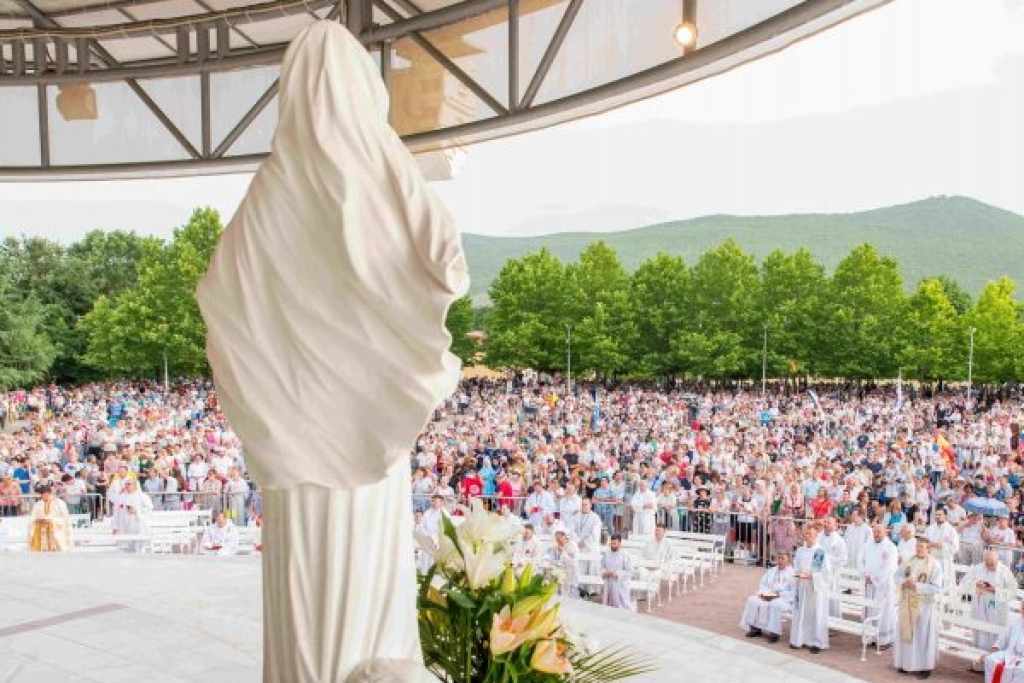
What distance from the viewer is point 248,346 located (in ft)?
9.07

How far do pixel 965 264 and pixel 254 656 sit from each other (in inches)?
8186

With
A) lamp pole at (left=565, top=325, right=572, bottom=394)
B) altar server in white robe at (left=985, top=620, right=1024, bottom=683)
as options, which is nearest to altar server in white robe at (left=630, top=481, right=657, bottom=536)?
altar server in white robe at (left=985, top=620, right=1024, bottom=683)

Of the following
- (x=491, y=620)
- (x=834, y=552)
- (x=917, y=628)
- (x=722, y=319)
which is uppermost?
(x=491, y=620)

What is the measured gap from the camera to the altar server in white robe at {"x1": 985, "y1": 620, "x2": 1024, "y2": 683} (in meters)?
10.2

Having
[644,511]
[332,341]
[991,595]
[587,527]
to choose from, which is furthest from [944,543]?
[332,341]

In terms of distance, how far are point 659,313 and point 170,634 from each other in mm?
63529

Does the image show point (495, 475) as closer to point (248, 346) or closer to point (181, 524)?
point (181, 524)

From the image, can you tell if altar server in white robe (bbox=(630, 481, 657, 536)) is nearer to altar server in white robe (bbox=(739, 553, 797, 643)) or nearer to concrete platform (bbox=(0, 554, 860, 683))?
altar server in white robe (bbox=(739, 553, 797, 643))

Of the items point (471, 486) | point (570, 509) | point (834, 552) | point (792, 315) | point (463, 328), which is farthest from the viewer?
point (463, 328)

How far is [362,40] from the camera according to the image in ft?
27.4

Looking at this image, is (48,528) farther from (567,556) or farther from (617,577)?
(617,577)

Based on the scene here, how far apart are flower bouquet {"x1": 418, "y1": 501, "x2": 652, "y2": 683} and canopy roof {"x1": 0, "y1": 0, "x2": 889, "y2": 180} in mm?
3488

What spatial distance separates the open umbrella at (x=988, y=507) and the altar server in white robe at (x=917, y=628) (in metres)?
6.91

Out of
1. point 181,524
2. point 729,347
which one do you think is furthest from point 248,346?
point 729,347
